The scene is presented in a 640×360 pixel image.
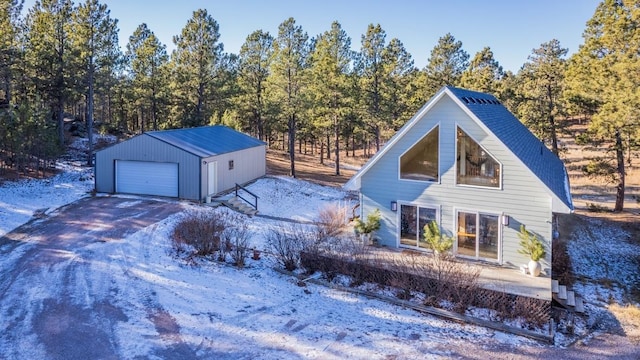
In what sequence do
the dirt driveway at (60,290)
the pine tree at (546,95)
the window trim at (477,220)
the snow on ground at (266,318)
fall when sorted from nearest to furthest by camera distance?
the dirt driveway at (60,290), the snow on ground at (266,318), the window trim at (477,220), the pine tree at (546,95)

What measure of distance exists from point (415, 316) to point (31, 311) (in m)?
8.26

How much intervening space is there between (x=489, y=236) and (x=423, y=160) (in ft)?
9.76

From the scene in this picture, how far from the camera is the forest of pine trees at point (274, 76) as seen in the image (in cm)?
2239

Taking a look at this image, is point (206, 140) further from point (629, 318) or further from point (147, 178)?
point (629, 318)

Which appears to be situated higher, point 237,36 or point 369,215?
point 237,36

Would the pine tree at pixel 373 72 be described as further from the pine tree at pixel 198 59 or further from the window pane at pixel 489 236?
the window pane at pixel 489 236

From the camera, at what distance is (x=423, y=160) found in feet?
44.3

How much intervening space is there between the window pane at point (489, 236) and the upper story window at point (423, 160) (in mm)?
1913

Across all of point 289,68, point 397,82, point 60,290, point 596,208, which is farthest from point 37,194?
point 596,208

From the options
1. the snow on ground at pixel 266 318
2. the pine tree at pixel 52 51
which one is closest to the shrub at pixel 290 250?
the snow on ground at pixel 266 318

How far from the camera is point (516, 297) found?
1023cm

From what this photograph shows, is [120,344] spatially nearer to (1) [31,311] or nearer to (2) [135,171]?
(1) [31,311]

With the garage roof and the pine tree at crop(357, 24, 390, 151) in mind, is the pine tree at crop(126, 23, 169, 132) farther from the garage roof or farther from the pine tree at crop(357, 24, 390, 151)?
the pine tree at crop(357, 24, 390, 151)

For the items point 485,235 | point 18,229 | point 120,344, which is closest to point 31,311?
point 120,344
